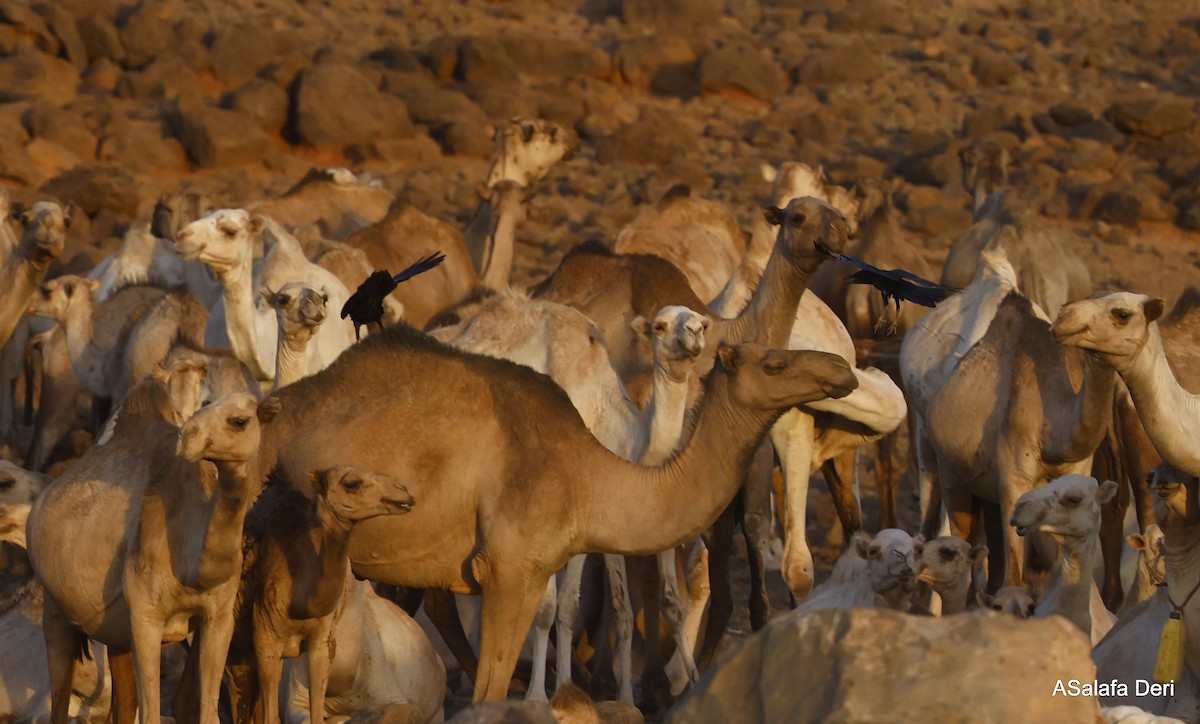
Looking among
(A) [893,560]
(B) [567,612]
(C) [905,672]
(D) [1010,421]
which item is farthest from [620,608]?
(C) [905,672]

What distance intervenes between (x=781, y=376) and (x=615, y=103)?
22760 mm

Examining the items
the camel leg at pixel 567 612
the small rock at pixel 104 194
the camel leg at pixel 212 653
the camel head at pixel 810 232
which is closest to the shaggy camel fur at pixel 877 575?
the camel leg at pixel 567 612

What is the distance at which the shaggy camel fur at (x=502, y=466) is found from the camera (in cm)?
796

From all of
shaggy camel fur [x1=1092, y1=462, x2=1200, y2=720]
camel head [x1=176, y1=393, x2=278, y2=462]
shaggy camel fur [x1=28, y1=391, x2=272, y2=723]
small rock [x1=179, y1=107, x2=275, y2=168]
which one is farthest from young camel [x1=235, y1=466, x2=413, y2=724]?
small rock [x1=179, y1=107, x2=275, y2=168]

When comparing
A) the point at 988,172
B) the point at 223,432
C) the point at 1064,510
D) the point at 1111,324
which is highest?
the point at 1111,324

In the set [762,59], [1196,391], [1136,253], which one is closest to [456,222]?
[1136,253]

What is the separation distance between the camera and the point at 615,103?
3025 cm

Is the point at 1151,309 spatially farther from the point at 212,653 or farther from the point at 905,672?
the point at 212,653

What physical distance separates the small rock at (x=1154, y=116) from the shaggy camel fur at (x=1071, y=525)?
2034 cm

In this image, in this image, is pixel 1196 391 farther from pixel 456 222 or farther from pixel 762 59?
pixel 762 59

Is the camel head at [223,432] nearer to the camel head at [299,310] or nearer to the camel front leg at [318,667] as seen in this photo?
the camel front leg at [318,667]

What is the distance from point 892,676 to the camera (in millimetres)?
4973

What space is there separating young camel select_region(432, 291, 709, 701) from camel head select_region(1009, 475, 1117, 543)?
1552mm

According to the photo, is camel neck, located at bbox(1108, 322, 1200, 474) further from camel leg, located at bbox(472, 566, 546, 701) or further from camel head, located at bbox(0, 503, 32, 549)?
camel head, located at bbox(0, 503, 32, 549)
